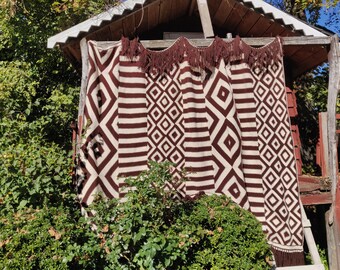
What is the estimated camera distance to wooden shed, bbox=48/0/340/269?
454 cm

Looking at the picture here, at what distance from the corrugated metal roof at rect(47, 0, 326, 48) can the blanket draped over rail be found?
0.30 meters

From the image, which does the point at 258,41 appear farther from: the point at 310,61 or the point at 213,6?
the point at 310,61

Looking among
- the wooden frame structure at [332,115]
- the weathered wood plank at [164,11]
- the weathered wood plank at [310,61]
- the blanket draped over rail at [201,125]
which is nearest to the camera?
the blanket draped over rail at [201,125]

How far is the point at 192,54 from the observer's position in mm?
4516

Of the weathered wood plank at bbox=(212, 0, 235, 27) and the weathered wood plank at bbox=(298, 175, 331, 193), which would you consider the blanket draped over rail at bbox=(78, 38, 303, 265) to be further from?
the weathered wood plank at bbox=(212, 0, 235, 27)

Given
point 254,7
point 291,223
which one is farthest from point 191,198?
point 254,7

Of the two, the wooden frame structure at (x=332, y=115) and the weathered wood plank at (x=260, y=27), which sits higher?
the weathered wood plank at (x=260, y=27)

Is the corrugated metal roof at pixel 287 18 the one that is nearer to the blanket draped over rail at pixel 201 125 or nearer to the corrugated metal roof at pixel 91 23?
the blanket draped over rail at pixel 201 125

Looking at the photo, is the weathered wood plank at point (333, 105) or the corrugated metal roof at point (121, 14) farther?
the weathered wood plank at point (333, 105)

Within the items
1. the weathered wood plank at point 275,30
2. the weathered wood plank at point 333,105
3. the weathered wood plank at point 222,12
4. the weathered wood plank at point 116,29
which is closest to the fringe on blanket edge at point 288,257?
the weathered wood plank at point 333,105

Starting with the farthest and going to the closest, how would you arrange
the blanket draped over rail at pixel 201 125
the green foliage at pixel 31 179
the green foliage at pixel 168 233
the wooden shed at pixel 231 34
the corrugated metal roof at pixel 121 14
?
the wooden shed at pixel 231 34, the corrugated metal roof at pixel 121 14, the blanket draped over rail at pixel 201 125, the green foliage at pixel 31 179, the green foliage at pixel 168 233

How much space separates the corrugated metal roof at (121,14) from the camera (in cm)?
442

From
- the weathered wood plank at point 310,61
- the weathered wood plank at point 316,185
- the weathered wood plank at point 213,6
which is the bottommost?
the weathered wood plank at point 316,185

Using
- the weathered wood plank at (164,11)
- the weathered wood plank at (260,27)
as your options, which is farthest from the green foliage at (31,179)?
the weathered wood plank at (260,27)
